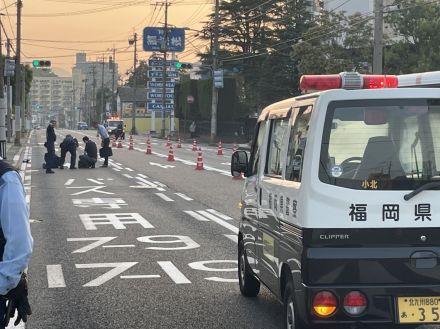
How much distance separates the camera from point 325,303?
4.89 meters

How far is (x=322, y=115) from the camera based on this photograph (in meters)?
5.07

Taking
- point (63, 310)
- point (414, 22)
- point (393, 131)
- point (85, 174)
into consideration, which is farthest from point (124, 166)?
point (393, 131)

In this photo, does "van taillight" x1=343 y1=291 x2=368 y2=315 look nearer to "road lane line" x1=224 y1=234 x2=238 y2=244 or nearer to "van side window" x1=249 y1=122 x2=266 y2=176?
"van side window" x1=249 y1=122 x2=266 y2=176

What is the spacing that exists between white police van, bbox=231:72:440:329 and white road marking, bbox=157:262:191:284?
3177 millimetres

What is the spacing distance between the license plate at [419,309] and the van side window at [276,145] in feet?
4.88

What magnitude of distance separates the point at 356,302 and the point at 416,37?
1382 inches

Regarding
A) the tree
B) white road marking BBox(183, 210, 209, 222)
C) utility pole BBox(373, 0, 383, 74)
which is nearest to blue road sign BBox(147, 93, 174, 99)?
the tree

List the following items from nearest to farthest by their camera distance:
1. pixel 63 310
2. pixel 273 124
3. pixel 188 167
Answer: pixel 273 124 < pixel 63 310 < pixel 188 167

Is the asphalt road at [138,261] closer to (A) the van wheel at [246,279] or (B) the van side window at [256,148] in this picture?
(A) the van wheel at [246,279]

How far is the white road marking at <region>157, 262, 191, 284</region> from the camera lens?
28.0ft

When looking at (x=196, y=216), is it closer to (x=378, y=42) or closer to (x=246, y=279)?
(x=246, y=279)

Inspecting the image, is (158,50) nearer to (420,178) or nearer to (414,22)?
(414,22)

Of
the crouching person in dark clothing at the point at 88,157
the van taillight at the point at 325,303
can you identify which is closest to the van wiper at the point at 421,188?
the van taillight at the point at 325,303

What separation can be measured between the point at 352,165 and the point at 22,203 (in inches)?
92.8
